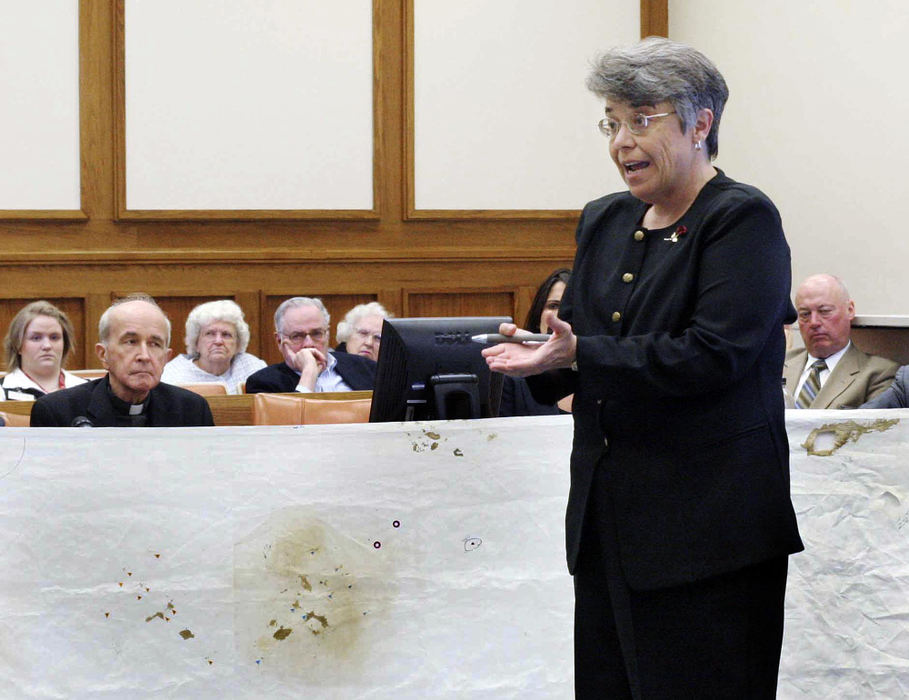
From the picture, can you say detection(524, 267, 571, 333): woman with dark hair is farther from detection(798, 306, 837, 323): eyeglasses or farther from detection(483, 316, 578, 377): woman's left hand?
detection(483, 316, 578, 377): woman's left hand

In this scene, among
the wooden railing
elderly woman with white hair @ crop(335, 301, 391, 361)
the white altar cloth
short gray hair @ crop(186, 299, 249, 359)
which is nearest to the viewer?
the white altar cloth

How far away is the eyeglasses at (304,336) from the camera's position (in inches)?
203

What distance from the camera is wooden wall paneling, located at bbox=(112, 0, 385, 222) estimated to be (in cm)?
628

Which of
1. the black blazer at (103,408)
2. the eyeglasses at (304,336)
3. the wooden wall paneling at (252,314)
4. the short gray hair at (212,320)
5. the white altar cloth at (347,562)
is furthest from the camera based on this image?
the wooden wall paneling at (252,314)

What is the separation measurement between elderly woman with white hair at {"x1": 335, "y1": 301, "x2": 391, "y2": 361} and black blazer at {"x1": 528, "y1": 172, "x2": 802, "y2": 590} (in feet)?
12.7

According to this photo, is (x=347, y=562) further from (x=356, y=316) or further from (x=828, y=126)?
(x=828, y=126)

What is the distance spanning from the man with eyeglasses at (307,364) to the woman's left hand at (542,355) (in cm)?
315

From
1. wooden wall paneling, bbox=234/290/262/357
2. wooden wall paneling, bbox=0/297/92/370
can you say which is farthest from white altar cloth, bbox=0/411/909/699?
wooden wall paneling, bbox=234/290/262/357

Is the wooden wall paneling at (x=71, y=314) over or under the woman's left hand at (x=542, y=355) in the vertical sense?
over

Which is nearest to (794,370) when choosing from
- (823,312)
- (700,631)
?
(823,312)

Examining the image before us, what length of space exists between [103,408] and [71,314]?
11.3 feet

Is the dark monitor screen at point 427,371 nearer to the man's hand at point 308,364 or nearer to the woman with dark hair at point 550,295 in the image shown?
the woman with dark hair at point 550,295

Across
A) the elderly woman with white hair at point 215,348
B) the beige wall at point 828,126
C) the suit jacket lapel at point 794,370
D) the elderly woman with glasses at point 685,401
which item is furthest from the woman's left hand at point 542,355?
the beige wall at point 828,126

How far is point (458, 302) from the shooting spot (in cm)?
677
